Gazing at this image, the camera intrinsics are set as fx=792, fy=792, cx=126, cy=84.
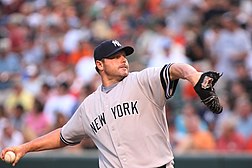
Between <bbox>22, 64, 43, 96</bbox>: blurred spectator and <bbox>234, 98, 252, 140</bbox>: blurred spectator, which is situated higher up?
<bbox>22, 64, 43, 96</bbox>: blurred spectator

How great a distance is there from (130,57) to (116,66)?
22.0 feet

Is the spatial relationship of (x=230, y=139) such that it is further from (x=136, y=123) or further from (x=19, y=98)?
(x=136, y=123)

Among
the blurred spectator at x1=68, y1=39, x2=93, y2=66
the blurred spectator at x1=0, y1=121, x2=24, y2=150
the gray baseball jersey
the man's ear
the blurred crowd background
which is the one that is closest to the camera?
the gray baseball jersey

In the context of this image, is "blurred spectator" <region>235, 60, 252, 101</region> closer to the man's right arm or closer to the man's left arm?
the man's right arm

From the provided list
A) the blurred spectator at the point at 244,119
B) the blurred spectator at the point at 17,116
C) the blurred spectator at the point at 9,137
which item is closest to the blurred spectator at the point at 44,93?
the blurred spectator at the point at 17,116

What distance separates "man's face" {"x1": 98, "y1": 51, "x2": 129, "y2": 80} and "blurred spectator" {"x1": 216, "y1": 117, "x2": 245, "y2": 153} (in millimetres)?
→ 4454

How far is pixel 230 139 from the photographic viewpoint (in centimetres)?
1066

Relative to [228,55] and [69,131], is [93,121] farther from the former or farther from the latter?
[228,55]

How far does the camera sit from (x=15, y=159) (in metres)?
6.75

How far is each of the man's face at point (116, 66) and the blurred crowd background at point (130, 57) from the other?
4.29 meters

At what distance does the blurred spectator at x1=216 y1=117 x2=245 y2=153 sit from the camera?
10.6 metres

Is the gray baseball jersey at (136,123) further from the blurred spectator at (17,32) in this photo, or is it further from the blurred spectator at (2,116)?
the blurred spectator at (17,32)

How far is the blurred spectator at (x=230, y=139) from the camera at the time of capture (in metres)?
10.6

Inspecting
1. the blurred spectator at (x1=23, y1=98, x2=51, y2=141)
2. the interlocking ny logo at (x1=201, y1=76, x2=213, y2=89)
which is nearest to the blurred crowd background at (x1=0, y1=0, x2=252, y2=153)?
the blurred spectator at (x1=23, y1=98, x2=51, y2=141)
